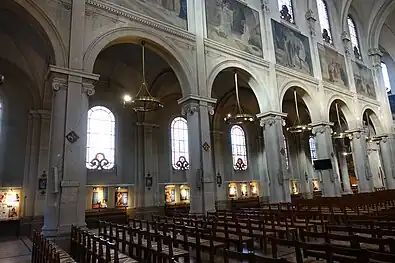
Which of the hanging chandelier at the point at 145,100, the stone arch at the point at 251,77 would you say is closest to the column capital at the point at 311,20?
the stone arch at the point at 251,77

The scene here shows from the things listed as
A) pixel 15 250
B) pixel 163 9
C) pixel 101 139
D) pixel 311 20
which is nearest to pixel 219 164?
pixel 101 139

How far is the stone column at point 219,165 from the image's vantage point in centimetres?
1773

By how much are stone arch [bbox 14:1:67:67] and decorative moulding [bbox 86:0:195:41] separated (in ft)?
5.16

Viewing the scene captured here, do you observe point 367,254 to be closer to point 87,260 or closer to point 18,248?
point 87,260

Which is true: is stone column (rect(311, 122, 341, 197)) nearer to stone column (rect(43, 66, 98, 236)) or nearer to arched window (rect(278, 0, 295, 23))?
arched window (rect(278, 0, 295, 23))

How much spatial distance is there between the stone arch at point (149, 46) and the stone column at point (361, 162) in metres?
14.1

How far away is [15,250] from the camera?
8.51 meters

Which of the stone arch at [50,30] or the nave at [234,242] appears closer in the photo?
the nave at [234,242]

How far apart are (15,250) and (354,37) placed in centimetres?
2644

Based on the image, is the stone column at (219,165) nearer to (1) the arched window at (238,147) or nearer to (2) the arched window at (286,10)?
(1) the arched window at (238,147)

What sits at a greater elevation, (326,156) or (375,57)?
(375,57)

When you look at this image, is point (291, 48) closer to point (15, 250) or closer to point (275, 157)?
point (275, 157)

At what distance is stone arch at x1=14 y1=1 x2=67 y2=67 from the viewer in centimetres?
768

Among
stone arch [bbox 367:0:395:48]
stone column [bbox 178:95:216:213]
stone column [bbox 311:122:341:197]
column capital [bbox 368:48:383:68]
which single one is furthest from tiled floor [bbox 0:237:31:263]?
stone arch [bbox 367:0:395:48]
